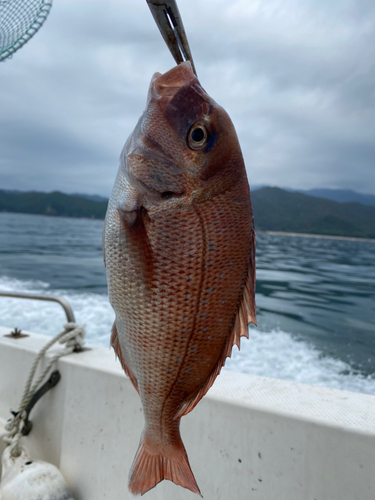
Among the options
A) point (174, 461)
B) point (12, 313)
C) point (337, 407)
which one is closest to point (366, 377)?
point (337, 407)

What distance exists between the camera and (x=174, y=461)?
1131mm

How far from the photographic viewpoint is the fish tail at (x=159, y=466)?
3.62 feet

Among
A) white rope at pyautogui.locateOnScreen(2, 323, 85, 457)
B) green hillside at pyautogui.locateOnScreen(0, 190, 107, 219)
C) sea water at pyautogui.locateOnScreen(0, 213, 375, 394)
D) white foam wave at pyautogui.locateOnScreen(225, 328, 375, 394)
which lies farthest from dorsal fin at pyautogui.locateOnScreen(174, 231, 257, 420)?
green hillside at pyautogui.locateOnScreen(0, 190, 107, 219)

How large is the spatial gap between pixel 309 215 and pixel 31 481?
44.2 meters

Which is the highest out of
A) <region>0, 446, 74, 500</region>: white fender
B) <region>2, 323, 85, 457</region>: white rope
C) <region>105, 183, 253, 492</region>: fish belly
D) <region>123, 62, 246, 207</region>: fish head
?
<region>123, 62, 246, 207</region>: fish head

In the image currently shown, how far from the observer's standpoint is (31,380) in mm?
2506

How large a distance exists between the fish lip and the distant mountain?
2861 cm

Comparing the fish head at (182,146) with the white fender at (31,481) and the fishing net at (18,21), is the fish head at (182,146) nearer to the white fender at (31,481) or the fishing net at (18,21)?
the fishing net at (18,21)

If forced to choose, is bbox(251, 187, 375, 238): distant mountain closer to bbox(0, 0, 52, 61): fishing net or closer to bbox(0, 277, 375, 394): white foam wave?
bbox(0, 277, 375, 394): white foam wave

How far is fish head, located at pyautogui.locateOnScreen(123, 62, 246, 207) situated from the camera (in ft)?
3.40

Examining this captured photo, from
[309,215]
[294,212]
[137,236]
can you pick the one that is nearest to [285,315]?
[137,236]

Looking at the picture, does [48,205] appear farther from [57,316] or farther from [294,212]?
[57,316]

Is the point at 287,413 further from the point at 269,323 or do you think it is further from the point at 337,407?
the point at 269,323

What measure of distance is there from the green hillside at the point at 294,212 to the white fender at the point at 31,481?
86.3 ft
